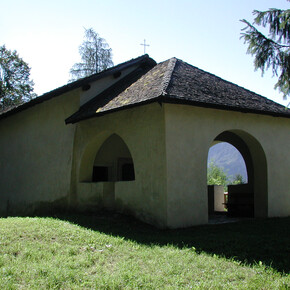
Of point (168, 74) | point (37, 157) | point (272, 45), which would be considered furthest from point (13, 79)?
point (272, 45)

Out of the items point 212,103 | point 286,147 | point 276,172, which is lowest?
point 276,172

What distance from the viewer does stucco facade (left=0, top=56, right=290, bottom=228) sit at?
30.3ft

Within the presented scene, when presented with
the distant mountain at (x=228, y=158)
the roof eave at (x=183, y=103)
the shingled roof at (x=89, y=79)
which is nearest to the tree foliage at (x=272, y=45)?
the roof eave at (x=183, y=103)

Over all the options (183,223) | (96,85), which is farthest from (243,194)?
(96,85)

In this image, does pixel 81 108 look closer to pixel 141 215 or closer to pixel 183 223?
pixel 141 215

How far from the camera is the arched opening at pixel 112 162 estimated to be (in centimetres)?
1355

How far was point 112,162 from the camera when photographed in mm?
13875

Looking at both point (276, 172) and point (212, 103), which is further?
point (276, 172)

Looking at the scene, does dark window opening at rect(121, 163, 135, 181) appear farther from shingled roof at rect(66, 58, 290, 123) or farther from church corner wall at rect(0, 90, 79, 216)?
shingled roof at rect(66, 58, 290, 123)

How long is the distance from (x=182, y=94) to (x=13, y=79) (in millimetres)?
26666

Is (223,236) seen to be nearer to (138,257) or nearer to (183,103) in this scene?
(138,257)

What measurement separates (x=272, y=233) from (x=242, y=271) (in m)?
3.04

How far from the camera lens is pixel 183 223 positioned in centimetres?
913

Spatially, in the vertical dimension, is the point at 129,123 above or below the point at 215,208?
above
